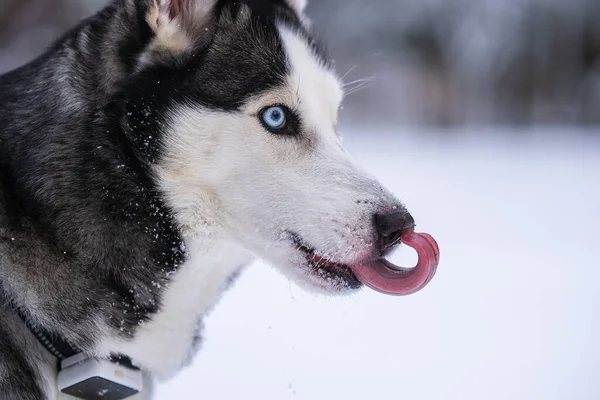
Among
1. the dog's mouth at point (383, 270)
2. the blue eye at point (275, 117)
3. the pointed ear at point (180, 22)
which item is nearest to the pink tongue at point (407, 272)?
the dog's mouth at point (383, 270)

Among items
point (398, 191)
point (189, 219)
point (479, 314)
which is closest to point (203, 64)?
point (189, 219)

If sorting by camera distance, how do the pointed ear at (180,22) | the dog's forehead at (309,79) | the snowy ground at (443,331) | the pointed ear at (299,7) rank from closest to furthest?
the pointed ear at (180,22)
the dog's forehead at (309,79)
the pointed ear at (299,7)
the snowy ground at (443,331)

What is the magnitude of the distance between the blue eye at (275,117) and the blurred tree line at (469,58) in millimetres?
9540

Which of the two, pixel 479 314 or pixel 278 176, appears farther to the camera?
pixel 479 314

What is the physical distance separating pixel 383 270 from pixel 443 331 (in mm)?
1739

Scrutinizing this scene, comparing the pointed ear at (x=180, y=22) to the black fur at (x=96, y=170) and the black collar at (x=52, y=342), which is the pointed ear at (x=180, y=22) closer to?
the black fur at (x=96, y=170)

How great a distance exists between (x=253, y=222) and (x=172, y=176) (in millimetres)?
241

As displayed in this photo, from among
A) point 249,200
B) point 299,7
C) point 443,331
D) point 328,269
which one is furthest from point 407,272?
point 443,331

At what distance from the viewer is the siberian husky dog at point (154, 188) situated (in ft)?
6.08

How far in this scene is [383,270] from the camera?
6.47 feet

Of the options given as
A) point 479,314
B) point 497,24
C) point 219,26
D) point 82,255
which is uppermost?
point 497,24

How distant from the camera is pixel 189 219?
196 cm

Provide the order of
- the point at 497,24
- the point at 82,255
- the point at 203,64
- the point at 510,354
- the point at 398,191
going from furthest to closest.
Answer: the point at 497,24 → the point at 398,191 → the point at 510,354 → the point at 203,64 → the point at 82,255

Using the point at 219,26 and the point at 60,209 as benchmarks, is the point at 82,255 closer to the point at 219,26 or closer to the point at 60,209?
the point at 60,209
